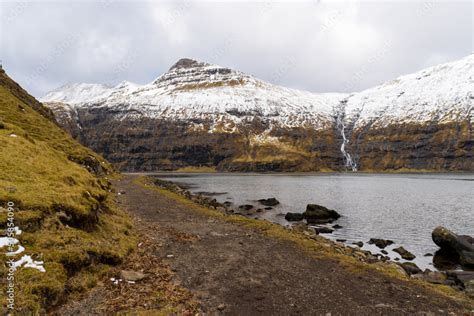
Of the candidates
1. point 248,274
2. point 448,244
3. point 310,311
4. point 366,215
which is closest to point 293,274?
point 248,274

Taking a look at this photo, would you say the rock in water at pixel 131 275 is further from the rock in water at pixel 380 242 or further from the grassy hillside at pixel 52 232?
the rock in water at pixel 380 242

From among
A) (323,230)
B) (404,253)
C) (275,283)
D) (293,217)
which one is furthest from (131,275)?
(293,217)

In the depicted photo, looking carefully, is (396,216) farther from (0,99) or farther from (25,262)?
(0,99)

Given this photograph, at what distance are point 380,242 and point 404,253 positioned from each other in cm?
425

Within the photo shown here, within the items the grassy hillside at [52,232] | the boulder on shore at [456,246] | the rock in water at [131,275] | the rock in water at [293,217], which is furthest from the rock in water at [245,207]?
the rock in water at [131,275]

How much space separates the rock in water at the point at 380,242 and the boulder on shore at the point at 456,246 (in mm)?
4824

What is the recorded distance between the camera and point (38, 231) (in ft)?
44.3

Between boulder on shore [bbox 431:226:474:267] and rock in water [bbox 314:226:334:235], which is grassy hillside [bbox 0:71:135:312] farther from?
boulder on shore [bbox 431:226:474:267]

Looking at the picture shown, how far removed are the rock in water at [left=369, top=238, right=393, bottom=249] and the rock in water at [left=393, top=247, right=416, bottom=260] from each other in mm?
2155

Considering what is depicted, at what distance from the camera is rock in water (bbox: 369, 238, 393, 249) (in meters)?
35.3

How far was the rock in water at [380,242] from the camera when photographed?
35.3 metres

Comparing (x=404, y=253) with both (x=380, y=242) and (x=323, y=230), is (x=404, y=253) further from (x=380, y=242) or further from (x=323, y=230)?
(x=323, y=230)

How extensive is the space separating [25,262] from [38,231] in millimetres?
2168

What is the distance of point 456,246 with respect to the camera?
101ft
